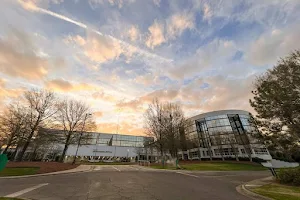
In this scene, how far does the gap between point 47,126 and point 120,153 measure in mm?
43983

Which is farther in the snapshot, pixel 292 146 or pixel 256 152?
pixel 256 152

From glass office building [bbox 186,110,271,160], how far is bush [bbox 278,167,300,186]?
3884 centimetres

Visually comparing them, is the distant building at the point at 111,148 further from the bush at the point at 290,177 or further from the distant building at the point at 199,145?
the bush at the point at 290,177

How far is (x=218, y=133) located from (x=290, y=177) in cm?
4187

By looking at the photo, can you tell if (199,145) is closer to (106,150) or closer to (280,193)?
(106,150)

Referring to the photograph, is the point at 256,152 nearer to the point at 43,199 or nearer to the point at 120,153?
the point at 120,153

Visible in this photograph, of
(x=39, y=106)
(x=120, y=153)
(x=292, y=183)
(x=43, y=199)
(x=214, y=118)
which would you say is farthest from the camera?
(x=120, y=153)

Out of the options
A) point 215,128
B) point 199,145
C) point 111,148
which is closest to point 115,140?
point 111,148

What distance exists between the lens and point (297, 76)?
45.5ft

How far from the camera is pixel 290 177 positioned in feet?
46.5

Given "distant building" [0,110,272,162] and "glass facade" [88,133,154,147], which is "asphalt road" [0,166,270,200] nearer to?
"distant building" [0,110,272,162]

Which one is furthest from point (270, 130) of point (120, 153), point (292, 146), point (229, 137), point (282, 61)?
point (120, 153)

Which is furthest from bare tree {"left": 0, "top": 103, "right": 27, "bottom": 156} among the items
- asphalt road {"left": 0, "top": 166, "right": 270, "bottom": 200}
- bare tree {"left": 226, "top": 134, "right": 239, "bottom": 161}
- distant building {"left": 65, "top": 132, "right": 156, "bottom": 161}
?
bare tree {"left": 226, "top": 134, "right": 239, "bottom": 161}

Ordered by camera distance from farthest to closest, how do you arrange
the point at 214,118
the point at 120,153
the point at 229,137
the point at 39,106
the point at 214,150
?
the point at 120,153 → the point at 214,118 → the point at 214,150 → the point at 229,137 → the point at 39,106
